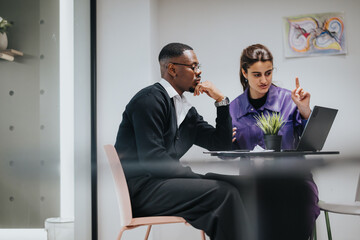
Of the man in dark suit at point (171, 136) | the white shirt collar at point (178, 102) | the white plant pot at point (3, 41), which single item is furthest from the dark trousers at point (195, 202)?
the white plant pot at point (3, 41)

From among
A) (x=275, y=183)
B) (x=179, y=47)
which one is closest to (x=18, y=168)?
(x=275, y=183)

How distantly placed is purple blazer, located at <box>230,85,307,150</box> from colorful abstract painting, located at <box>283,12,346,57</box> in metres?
0.20

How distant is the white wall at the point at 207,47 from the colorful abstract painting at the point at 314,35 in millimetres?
26

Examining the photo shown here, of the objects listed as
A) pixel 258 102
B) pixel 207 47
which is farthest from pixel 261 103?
pixel 207 47

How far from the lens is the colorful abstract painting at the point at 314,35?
1.61 m

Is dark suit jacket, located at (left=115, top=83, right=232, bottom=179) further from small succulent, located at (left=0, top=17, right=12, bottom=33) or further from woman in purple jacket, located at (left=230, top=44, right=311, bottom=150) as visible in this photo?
woman in purple jacket, located at (left=230, top=44, right=311, bottom=150)

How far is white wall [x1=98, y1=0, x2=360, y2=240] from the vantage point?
5.02 feet

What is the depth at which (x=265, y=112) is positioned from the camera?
5.41ft

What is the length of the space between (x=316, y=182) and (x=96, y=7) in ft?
5.01

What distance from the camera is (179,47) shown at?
88 centimetres

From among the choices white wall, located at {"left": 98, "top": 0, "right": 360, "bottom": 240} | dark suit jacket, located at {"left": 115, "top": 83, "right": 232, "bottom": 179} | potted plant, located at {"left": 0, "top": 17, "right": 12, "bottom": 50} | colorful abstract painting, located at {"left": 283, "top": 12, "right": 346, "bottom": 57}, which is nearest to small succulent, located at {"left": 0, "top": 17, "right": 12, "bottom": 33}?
potted plant, located at {"left": 0, "top": 17, "right": 12, "bottom": 50}

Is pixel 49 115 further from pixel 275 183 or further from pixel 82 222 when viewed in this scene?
pixel 275 183

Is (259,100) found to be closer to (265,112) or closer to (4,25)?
(265,112)

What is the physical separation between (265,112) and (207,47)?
0.39 meters
